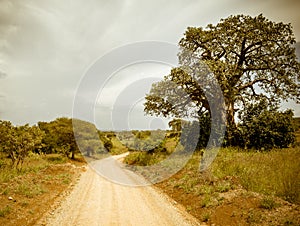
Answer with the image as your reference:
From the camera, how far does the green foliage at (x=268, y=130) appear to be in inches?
744

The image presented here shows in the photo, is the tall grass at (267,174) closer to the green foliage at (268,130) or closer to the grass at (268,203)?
the grass at (268,203)

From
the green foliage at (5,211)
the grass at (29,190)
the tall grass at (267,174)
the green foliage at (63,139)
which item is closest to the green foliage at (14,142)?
the grass at (29,190)

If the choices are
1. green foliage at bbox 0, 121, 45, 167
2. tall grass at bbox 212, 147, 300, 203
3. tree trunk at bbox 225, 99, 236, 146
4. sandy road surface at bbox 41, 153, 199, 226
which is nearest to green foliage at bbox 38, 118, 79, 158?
green foliage at bbox 0, 121, 45, 167

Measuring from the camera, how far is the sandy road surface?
792 cm

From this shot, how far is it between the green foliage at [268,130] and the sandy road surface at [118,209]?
1152 cm

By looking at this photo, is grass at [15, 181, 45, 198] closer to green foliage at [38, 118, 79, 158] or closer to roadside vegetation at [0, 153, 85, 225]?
roadside vegetation at [0, 153, 85, 225]

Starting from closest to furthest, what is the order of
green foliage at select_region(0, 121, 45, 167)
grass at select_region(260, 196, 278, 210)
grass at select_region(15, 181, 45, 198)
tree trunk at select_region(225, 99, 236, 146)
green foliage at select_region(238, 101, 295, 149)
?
grass at select_region(260, 196, 278, 210)
grass at select_region(15, 181, 45, 198)
green foliage at select_region(238, 101, 295, 149)
green foliage at select_region(0, 121, 45, 167)
tree trunk at select_region(225, 99, 236, 146)

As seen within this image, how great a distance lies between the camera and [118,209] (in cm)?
930

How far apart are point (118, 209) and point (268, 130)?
1562 centimetres

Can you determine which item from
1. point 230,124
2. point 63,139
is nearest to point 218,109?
point 230,124

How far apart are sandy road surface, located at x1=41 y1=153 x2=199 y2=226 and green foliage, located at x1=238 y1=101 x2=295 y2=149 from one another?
11516mm

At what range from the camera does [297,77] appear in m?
21.1

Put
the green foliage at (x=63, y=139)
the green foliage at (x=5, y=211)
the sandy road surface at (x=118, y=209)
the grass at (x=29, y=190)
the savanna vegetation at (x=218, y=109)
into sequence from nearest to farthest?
the sandy road surface at (x=118, y=209) → the green foliage at (x=5, y=211) → the grass at (x=29, y=190) → the savanna vegetation at (x=218, y=109) → the green foliage at (x=63, y=139)

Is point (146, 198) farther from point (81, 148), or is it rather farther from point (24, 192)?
point (81, 148)
